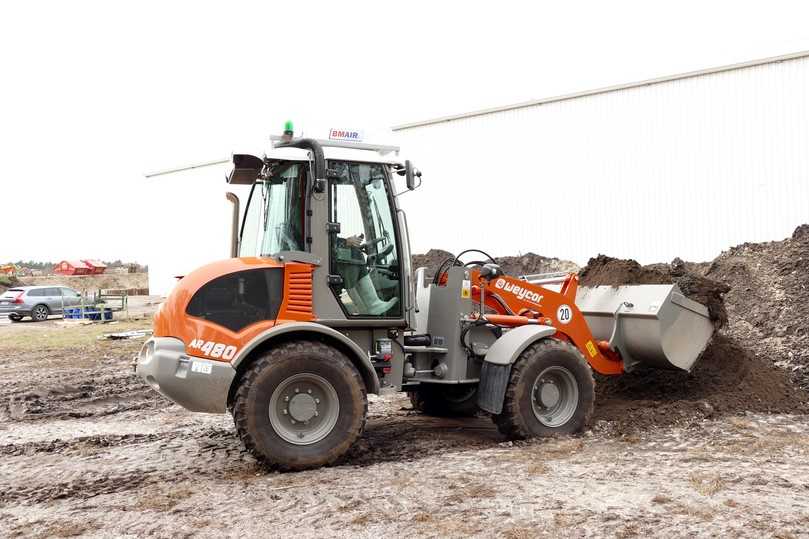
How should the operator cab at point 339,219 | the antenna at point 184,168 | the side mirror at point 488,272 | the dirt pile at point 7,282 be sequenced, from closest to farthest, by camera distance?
the operator cab at point 339,219
the side mirror at point 488,272
the antenna at point 184,168
the dirt pile at point 7,282

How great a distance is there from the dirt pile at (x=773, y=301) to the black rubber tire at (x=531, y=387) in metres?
2.91

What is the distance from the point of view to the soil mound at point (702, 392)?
23.8ft

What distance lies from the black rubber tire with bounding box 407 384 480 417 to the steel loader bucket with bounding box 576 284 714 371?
1506 millimetres

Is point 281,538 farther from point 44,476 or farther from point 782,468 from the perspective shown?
point 782,468

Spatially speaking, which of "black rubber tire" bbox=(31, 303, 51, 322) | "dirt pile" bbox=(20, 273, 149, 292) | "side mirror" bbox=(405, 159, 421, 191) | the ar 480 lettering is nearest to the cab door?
"side mirror" bbox=(405, 159, 421, 191)

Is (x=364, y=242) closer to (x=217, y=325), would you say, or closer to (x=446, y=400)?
(x=217, y=325)

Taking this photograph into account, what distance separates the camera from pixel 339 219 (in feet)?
19.9

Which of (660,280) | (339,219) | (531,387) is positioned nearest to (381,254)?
(339,219)

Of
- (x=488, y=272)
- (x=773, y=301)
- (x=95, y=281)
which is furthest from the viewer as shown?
(x=95, y=281)

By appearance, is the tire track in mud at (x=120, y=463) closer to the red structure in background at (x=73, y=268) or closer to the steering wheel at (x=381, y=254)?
the steering wheel at (x=381, y=254)

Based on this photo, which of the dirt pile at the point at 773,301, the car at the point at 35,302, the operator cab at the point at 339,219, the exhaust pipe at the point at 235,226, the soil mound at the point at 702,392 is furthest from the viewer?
the car at the point at 35,302

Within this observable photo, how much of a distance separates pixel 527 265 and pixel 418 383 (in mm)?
11922

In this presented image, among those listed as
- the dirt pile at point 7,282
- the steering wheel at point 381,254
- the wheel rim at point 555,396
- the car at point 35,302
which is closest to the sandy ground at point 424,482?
the wheel rim at point 555,396

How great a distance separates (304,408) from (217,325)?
2.99ft
